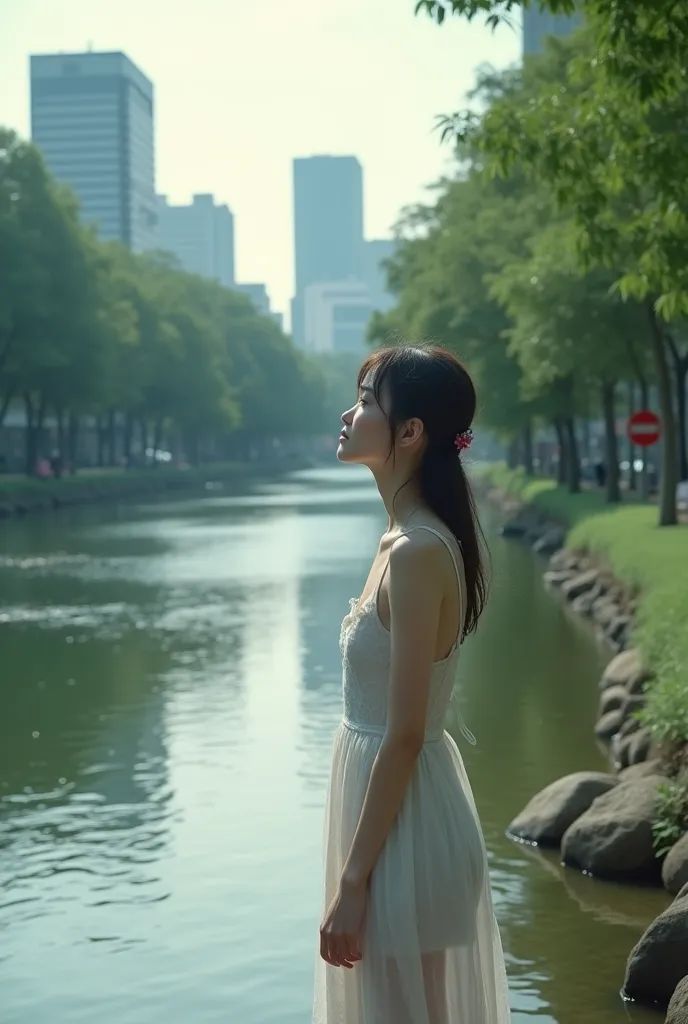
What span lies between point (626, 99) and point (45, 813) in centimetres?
693

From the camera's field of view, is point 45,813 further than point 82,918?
Yes

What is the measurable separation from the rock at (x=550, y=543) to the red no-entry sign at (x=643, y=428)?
2.94 m

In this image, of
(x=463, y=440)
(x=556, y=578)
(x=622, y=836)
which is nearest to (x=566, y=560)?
(x=556, y=578)

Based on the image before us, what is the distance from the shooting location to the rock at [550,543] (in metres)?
36.8

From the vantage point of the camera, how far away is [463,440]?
399 cm


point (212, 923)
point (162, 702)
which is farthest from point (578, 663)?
point (212, 923)

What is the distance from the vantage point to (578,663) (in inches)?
767

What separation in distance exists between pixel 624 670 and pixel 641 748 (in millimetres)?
3330

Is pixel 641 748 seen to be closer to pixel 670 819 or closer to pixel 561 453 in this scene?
pixel 670 819

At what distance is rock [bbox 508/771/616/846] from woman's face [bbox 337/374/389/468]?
714cm

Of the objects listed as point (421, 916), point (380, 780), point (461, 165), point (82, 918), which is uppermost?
point (461, 165)

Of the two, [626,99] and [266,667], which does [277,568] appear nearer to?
[266,667]

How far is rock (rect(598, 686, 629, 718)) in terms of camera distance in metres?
14.4

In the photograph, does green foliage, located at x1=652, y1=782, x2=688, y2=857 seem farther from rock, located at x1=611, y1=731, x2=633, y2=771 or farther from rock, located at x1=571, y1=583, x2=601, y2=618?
rock, located at x1=571, y1=583, x2=601, y2=618
